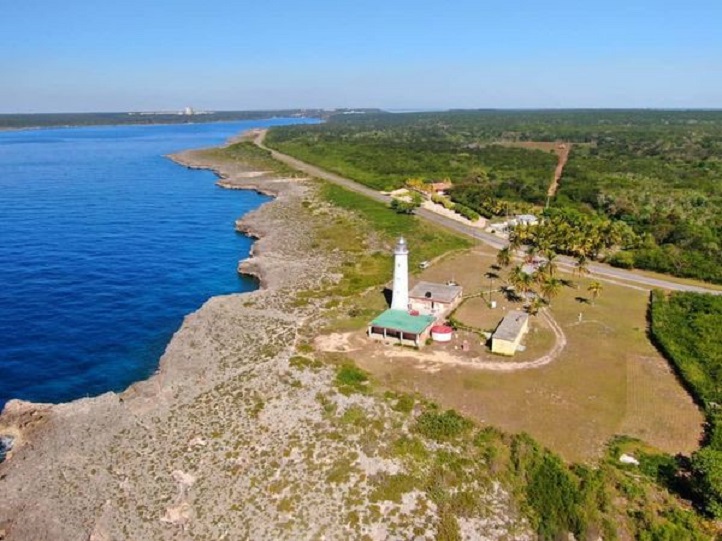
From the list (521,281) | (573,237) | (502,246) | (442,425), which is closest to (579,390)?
(442,425)

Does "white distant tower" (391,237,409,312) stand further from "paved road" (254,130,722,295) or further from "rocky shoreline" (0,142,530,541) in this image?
"paved road" (254,130,722,295)

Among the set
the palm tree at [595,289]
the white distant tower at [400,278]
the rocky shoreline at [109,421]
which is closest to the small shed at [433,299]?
the white distant tower at [400,278]

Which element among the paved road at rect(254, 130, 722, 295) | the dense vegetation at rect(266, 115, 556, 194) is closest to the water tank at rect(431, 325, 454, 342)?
the paved road at rect(254, 130, 722, 295)

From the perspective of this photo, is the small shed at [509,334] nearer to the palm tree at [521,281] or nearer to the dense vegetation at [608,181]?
the palm tree at [521,281]

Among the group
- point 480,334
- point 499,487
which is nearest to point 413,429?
point 499,487

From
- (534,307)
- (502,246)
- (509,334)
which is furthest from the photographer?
(502,246)

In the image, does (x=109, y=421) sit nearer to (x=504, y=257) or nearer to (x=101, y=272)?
(x=101, y=272)
